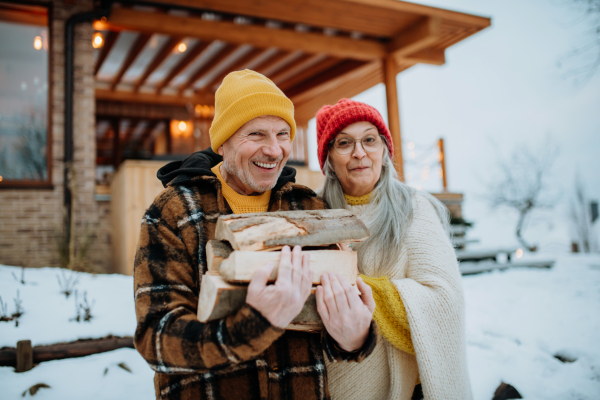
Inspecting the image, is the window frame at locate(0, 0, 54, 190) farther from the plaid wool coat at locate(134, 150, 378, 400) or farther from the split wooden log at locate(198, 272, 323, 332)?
the split wooden log at locate(198, 272, 323, 332)

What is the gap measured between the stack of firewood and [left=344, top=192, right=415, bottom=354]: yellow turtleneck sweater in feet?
1.16

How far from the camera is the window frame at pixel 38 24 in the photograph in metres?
5.31

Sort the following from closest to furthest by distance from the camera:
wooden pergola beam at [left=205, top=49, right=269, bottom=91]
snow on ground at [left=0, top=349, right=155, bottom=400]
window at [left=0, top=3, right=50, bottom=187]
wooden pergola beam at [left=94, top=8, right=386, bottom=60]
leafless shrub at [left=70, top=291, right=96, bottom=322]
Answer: snow on ground at [left=0, top=349, right=155, bottom=400], leafless shrub at [left=70, top=291, right=96, bottom=322], window at [left=0, top=3, right=50, bottom=187], wooden pergola beam at [left=94, top=8, right=386, bottom=60], wooden pergola beam at [left=205, top=49, right=269, bottom=91]

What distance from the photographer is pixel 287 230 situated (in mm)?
1056

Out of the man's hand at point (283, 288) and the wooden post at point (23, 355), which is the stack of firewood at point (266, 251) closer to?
the man's hand at point (283, 288)

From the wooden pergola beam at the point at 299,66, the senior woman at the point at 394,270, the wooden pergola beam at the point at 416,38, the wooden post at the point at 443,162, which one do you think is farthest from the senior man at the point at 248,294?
the wooden post at the point at 443,162

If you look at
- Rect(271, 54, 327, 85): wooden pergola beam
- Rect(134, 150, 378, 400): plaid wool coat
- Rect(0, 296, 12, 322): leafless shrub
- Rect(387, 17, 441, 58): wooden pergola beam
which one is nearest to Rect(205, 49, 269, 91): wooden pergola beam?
Rect(271, 54, 327, 85): wooden pergola beam

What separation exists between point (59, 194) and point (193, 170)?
503 centimetres

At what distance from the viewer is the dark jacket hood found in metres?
1.47

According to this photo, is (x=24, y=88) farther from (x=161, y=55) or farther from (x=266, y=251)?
(x=266, y=251)

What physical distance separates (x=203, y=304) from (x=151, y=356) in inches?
9.5

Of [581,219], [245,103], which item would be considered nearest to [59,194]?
[245,103]

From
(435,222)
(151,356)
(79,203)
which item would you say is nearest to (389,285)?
(435,222)

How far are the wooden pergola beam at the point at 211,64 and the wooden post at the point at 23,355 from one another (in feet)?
20.7
